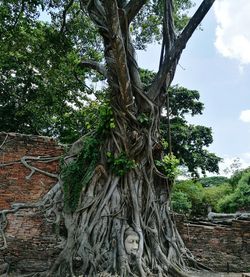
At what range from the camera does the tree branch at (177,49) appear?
504 centimetres

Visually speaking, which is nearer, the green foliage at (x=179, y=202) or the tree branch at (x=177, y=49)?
the tree branch at (x=177, y=49)

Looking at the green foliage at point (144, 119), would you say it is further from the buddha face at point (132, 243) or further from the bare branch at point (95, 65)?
the buddha face at point (132, 243)

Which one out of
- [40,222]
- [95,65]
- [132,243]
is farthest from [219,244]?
[95,65]

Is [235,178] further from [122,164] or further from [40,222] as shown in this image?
[40,222]

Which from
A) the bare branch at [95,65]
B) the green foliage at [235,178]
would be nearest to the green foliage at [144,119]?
the bare branch at [95,65]

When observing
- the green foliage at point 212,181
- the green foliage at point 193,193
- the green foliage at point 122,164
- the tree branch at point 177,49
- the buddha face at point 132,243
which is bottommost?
the buddha face at point 132,243

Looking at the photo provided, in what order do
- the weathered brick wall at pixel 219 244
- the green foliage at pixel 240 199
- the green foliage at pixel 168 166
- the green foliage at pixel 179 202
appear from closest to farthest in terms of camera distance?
the green foliage at pixel 168 166, the weathered brick wall at pixel 219 244, the green foliage at pixel 179 202, the green foliage at pixel 240 199

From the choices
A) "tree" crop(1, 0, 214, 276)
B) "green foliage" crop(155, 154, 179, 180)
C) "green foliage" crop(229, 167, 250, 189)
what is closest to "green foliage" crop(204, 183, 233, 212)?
"green foliage" crop(229, 167, 250, 189)

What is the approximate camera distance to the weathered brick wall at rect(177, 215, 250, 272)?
5.79 meters

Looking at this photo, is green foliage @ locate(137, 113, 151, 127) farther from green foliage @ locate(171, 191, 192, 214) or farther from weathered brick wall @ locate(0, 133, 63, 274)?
green foliage @ locate(171, 191, 192, 214)

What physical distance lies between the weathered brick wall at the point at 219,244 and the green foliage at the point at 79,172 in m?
1.71

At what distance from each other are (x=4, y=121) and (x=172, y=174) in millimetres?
7123

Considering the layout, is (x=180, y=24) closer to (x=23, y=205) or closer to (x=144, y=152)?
(x=144, y=152)

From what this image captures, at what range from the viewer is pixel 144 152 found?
5.29 metres
